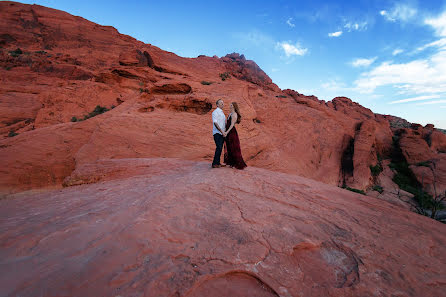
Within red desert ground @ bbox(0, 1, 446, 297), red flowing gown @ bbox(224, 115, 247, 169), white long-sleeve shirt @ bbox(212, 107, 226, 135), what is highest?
white long-sleeve shirt @ bbox(212, 107, 226, 135)

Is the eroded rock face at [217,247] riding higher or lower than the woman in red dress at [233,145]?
lower

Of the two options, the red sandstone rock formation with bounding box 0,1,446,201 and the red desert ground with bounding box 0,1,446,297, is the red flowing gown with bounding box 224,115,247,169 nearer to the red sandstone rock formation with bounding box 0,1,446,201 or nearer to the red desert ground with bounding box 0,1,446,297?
the red desert ground with bounding box 0,1,446,297

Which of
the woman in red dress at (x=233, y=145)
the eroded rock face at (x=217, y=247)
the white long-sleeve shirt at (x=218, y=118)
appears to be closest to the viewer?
the eroded rock face at (x=217, y=247)

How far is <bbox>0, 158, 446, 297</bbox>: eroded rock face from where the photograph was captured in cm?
130

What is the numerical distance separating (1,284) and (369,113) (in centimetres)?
3428

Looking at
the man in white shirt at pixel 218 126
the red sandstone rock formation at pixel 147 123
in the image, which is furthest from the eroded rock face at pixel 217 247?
the red sandstone rock formation at pixel 147 123

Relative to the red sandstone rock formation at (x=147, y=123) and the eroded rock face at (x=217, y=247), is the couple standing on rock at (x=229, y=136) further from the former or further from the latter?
the red sandstone rock formation at (x=147, y=123)

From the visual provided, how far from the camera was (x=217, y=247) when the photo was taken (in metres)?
1.67

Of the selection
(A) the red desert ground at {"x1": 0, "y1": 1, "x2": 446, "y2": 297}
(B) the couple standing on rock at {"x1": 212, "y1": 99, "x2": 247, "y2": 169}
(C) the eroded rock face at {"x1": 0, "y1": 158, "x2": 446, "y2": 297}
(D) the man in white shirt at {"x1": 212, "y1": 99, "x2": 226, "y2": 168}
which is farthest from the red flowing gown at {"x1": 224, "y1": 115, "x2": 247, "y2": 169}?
(C) the eroded rock face at {"x1": 0, "y1": 158, "x2": 446, "y2": 297}

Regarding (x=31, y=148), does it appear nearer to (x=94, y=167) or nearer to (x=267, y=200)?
(x=94, y=167)

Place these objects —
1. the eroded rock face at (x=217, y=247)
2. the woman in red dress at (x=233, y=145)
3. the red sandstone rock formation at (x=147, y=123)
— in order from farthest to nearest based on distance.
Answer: the red sandstone rock formation at (x=147, y=123), the woman in red dress at (x=233, y=145), the eroded rock face at (x=217, y=247)

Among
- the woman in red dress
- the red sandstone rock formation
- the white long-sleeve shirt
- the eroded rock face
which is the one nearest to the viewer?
the eroded rock face

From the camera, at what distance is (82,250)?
1.60 m

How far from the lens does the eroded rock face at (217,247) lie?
130 cm
